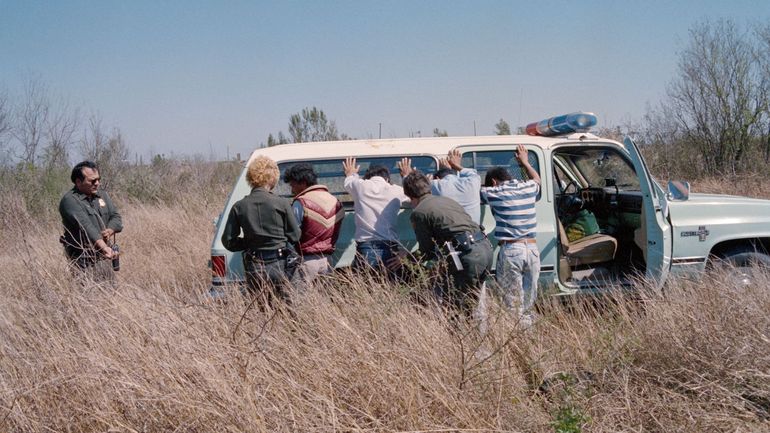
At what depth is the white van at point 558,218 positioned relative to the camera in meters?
4.75

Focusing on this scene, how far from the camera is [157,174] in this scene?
14875 mm

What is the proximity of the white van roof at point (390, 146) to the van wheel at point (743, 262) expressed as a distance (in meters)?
1.61

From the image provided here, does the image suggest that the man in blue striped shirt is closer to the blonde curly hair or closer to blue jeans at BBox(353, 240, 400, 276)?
blue jeans at BBox(353, 240, 400, 276)

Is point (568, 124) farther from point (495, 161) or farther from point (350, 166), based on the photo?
point (350, 166)

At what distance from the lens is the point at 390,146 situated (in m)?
4.96

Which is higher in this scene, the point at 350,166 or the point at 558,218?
the point at 350,166

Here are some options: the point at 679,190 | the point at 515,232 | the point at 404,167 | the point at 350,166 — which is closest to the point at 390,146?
the point at 404,167

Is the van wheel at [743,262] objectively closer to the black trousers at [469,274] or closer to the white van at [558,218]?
the white van at [558,218]

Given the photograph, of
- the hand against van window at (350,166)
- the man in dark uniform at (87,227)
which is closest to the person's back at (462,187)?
the hand against van window at (350,166)

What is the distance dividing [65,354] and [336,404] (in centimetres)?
165

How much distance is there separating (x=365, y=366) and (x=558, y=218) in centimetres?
284

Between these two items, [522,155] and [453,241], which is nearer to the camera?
[453,241]

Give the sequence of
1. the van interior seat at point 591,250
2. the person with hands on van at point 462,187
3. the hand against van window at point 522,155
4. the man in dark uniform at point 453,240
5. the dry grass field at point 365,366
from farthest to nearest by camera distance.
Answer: the van interior seat at point 591,250
the hand against van window at point 522,155
the person with hands on van at point 462,187
the man in dark uniform at point 453,240
the dry grass field at point 365,366

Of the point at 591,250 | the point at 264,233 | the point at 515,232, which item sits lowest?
the point at 591,250
